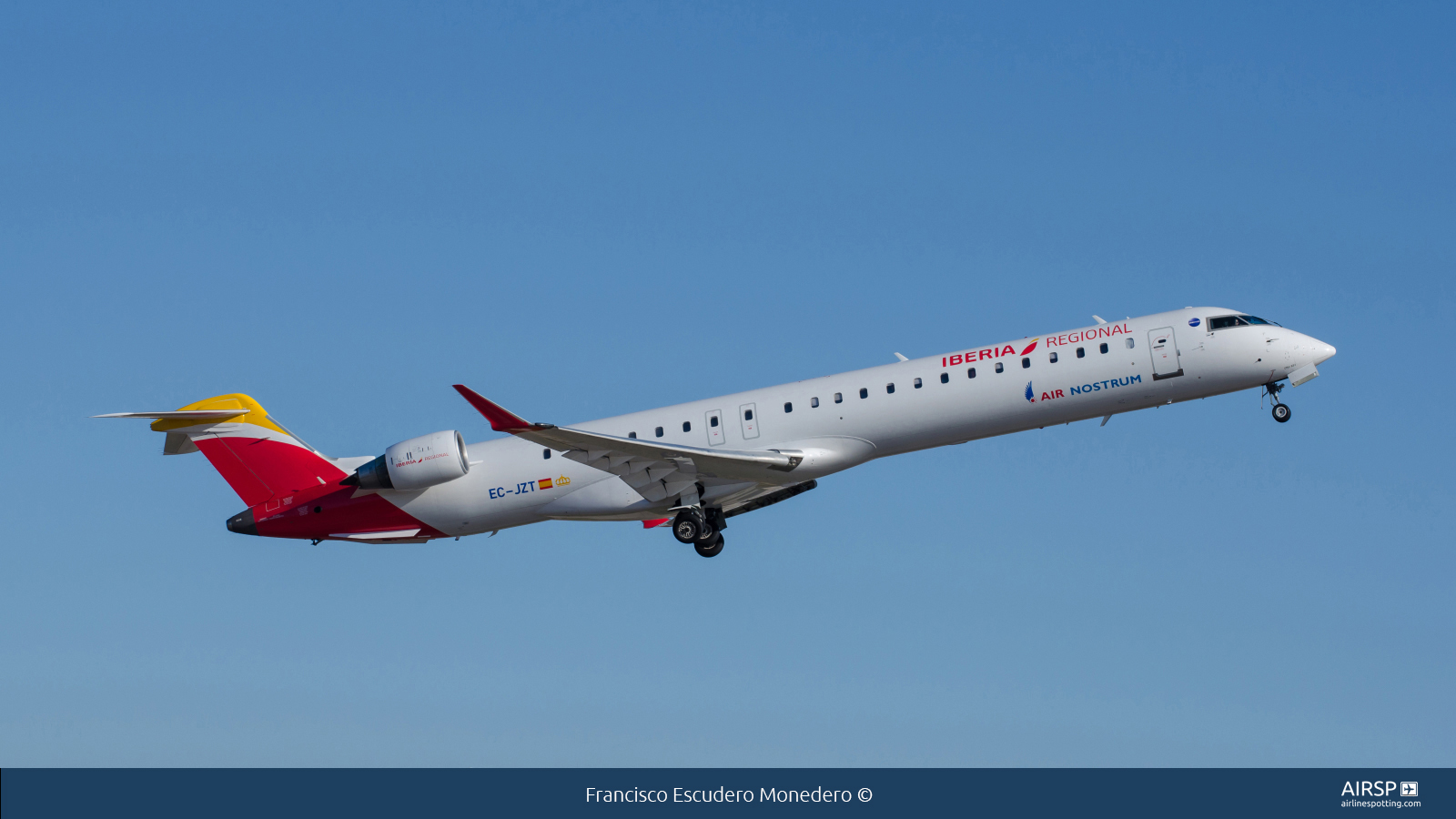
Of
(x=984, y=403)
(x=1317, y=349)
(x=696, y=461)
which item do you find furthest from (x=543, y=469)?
(x=1317, y=349)

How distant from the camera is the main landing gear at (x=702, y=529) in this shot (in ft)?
108

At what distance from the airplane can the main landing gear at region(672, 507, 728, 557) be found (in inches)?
1.6

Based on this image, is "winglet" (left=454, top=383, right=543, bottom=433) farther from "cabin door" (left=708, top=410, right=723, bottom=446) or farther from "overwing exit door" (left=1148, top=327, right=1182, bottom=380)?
"overwing exit door" (left=1148, top=327, right=1182, bottom=380)

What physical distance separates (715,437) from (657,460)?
1.62 meters

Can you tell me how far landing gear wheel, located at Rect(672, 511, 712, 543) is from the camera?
32750 millimetres

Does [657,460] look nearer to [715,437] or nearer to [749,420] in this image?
[715,437]

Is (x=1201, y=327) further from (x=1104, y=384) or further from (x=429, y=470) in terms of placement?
(x=429, y=470)

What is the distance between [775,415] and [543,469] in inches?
211

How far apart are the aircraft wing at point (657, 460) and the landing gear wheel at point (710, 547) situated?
1425mm

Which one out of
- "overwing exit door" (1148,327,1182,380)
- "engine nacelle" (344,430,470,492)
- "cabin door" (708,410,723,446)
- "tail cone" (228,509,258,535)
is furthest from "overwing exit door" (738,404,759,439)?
"tail cone" (228,509,258,535)

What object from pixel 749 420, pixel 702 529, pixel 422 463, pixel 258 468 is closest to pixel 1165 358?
pixel 749 420

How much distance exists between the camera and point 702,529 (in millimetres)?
32781

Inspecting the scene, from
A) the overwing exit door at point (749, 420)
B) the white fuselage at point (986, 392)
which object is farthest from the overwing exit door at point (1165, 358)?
the overwing exit door at point (749, 420)

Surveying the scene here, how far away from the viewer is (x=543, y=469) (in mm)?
33219
